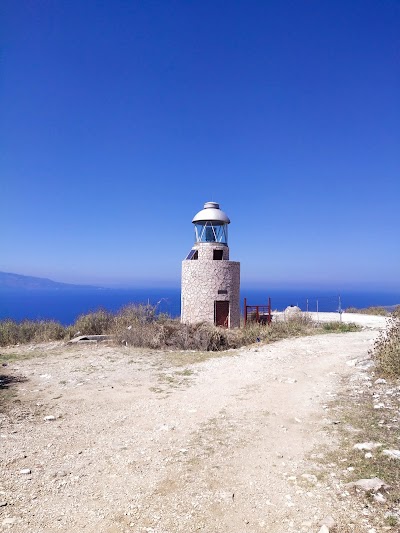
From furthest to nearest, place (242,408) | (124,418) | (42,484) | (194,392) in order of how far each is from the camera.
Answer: (194,392)
(242,408)
(124,418)
(42,484)

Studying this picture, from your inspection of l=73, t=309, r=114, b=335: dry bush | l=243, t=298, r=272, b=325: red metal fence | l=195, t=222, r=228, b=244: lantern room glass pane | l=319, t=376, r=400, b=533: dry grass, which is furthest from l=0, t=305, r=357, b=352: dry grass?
l=319, t=376, r=400, b=533: dry grass

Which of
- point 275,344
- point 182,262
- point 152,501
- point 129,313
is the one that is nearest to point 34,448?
point 152,501

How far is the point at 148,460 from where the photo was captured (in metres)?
4.96

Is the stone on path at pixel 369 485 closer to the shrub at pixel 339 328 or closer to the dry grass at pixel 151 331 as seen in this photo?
the dry grass at pixel 151 331

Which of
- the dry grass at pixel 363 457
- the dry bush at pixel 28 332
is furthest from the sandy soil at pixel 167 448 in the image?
the dry bush at pixel 28 332

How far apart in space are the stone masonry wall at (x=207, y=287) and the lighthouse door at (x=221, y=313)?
210 mm

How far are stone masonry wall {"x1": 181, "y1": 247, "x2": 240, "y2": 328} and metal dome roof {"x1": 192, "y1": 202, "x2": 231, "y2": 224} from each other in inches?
111

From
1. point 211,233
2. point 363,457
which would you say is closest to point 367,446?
point 363,457

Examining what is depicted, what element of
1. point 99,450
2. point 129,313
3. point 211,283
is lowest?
point 99,450

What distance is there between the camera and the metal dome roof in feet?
67.5

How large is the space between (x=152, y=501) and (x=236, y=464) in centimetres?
129

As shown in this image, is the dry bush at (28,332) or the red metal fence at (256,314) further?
the red metal fence at (256,314)

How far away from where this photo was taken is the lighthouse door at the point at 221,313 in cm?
1891

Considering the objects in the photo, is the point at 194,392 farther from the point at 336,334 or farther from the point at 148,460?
the point at 336,334
